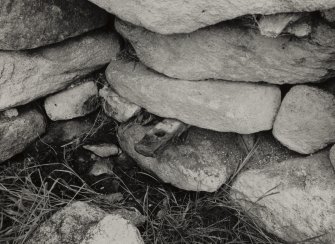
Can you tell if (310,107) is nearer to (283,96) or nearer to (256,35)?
(283,96)

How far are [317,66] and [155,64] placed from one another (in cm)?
82

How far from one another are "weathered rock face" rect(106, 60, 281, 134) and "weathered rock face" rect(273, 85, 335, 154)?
79 millimetres

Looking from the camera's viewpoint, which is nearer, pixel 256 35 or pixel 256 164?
pixel 256 35

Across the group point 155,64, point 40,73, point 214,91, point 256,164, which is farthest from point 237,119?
point 40,73

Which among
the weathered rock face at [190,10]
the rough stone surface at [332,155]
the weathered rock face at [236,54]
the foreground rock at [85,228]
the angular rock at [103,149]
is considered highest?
the weathered rock face at [190,10]

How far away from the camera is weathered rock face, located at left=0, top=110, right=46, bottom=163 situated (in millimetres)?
2312

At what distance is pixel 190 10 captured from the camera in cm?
175

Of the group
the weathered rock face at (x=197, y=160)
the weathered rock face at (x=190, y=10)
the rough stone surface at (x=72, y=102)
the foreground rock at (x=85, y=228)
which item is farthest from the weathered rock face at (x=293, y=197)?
the rough stone surface at (x=72, y=102)

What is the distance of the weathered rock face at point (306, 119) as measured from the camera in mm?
2029

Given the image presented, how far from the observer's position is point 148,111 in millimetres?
2453

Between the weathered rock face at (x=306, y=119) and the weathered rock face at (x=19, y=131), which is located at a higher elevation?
the weathered rock face at (x=306, y=119)

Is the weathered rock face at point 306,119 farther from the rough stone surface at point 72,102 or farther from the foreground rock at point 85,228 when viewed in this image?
the rough stone surface at point 72,102

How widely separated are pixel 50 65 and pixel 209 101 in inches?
34.4

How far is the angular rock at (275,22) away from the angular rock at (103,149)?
1.24m
